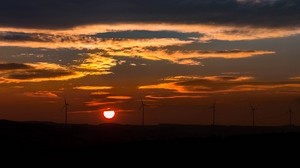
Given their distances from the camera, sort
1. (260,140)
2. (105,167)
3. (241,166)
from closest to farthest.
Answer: (241,166) → (105,167) → (260,140)

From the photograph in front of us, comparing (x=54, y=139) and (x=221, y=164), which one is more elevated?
(x=221, y=164)

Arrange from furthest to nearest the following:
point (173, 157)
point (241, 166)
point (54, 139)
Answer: point (54, 139), point (173, 157), point (241, 166)

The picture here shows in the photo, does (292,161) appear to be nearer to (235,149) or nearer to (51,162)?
(235,149)

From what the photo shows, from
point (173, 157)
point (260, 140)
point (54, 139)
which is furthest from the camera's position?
point (54, 139)

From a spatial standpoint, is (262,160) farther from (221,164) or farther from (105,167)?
(105,167)

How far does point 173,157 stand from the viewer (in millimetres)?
56344

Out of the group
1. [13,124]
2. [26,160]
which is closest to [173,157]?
[26,160]

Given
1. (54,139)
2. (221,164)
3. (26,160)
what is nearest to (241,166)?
(221,164)

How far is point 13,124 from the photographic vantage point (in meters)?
198

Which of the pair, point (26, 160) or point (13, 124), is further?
point (13, 124)

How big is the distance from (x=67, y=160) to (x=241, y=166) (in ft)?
70.1

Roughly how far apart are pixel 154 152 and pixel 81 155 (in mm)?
9684

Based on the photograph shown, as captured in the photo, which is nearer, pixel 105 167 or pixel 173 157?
pixel 105 167

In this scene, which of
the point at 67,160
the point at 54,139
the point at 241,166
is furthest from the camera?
the point at 54,139
